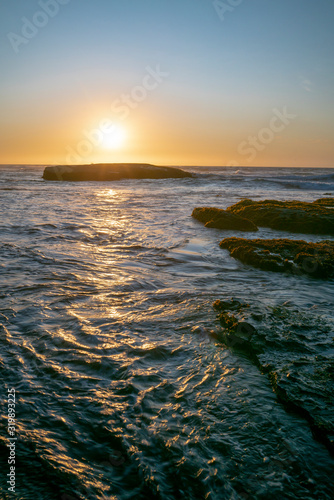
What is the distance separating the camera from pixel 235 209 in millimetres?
14562

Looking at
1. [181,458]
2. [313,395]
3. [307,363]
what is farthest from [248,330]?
[181,458]

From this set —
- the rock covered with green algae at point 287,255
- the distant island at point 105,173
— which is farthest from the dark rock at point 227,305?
the distant island at point 105,173

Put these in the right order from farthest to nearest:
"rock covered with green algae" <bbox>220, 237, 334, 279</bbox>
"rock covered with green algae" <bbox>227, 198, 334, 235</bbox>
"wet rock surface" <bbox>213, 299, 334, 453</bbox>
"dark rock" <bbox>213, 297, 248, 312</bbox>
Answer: "rock covered with green algae" <bbox>227, 198, 334, 235</bbox>, "rock covered with green algae" <bbox>220, 237, 334, 279</bbox>, "dark rock" <bbox>213, 297, 248, 312</bbox>, "wet rock surface" <bbox>213, 299, 334, 453</bbox>

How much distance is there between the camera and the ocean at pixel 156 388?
214 centimetres

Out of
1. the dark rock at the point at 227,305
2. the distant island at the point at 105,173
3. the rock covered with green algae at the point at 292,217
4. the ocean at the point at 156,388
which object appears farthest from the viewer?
the distant island at the point at 105,173

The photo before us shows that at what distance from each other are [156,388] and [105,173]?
1953 inches

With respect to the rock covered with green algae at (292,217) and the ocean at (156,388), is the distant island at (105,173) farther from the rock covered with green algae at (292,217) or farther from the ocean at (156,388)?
the ocean at (156,388)

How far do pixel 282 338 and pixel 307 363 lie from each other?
0.50m

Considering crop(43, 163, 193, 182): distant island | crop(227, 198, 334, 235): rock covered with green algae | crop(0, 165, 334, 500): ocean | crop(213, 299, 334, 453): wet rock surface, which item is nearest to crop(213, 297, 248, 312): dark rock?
crop(213, 299, 334, 453): wet rock surface

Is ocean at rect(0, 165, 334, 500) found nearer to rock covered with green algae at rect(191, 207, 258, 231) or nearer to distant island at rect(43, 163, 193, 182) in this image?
rock covered with green algae at rect(191, 207, 258, 231)

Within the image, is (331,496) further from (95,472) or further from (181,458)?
(95,472)

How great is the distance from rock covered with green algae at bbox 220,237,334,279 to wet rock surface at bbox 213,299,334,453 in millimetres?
2032

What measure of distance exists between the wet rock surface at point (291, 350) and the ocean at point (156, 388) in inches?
1.0

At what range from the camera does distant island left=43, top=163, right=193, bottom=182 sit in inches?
1866
